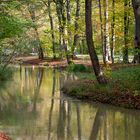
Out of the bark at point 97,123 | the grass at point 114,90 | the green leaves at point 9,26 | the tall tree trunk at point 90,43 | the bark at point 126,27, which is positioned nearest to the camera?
the bark at point 97,123

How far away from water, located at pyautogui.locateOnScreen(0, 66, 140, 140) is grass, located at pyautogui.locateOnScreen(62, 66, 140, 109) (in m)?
0.60

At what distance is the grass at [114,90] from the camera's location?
17889mm

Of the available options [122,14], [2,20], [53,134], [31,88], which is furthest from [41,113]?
[122,14]

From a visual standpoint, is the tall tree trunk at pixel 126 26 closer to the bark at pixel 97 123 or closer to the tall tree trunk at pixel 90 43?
Result: the tall tree trunk at pixel 90 43

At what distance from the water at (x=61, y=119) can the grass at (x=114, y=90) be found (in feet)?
1.97

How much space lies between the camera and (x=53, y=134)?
43.4 feet

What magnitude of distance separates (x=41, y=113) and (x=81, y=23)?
2066 cm

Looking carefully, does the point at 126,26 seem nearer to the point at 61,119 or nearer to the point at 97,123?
the point at 61,119

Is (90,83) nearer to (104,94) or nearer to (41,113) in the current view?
(104,94)

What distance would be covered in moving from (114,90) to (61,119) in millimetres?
4140

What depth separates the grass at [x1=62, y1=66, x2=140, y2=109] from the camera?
1789 centimetres

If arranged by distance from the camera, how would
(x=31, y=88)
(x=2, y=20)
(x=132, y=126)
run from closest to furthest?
(x=132, y=126) → (x=2, y=20) → (x=31, y=88)

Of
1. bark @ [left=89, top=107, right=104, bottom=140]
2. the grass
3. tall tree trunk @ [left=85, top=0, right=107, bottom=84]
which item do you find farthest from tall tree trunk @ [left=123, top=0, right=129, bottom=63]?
bark @ [left=89, top=107, right=104, bottom=140]

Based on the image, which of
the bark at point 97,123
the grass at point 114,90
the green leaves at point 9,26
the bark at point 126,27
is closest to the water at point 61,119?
the bark at point 97,123
